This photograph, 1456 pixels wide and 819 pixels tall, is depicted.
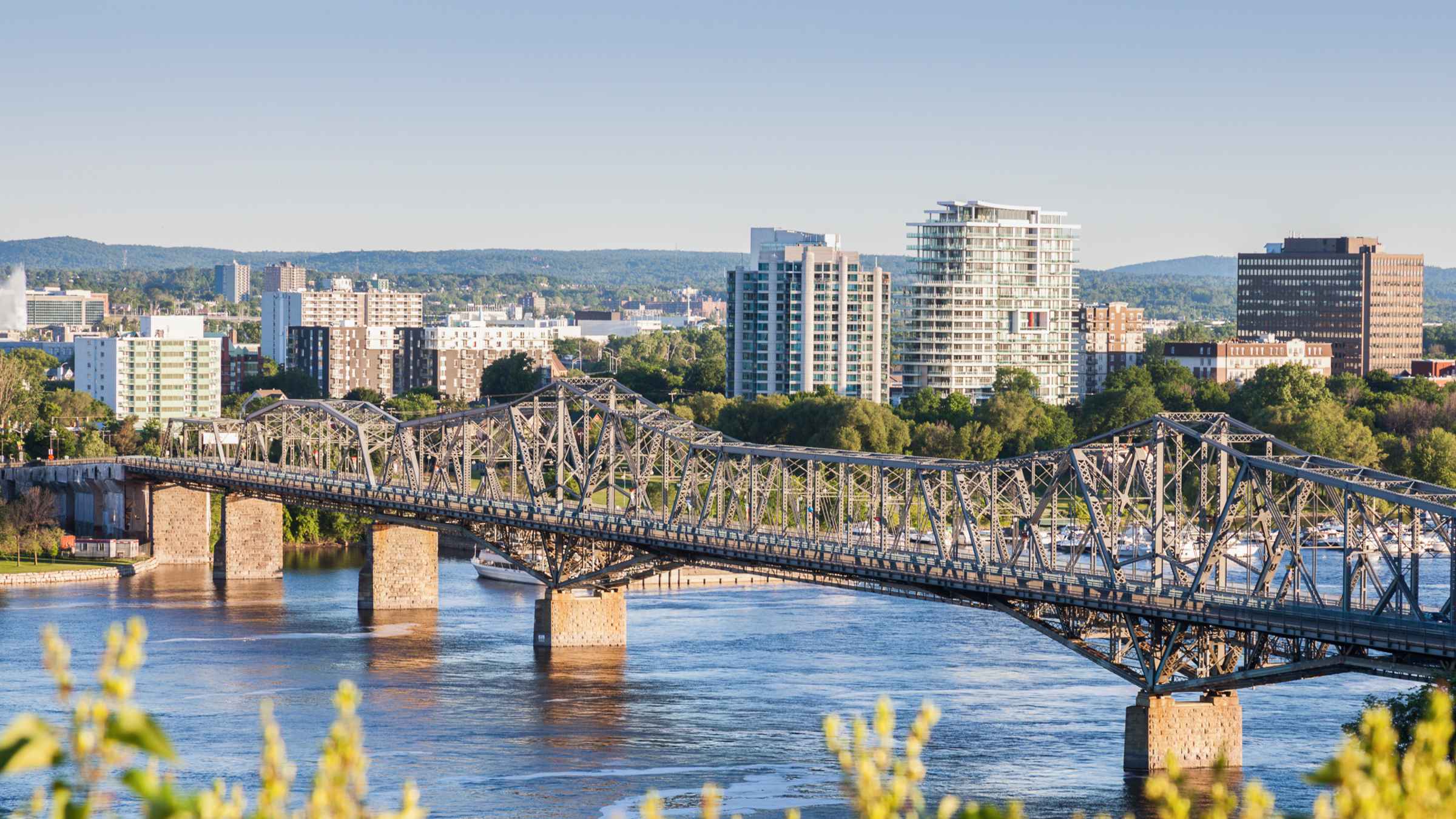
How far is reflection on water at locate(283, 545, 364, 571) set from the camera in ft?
420

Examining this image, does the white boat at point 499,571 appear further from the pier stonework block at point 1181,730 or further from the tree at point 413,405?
the pier stonework block at point 1181,730

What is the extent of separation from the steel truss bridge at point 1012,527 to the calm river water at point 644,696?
300 centimetres

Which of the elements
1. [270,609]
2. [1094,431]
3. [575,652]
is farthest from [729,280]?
[575,652]

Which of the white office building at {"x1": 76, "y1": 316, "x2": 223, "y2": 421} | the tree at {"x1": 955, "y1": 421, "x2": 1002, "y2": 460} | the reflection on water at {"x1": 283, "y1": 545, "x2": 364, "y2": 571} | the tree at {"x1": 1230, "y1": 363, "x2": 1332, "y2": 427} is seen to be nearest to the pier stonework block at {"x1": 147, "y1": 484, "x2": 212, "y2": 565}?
the reflection on water at {"x1": 283, "y1": 545, "x2": 364, "y2": 571}

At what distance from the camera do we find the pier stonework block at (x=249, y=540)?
396 ft

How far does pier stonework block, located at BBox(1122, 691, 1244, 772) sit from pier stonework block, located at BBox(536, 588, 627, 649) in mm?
32209

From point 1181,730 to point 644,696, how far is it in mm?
20556

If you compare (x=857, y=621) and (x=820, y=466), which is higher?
(x=820, y=466)

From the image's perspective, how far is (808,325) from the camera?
19188cm

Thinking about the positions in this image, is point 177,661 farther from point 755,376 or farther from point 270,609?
point 755,376

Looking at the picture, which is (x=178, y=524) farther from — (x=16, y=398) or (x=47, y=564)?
(x=16, y=398)

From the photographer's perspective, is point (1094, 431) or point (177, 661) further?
point (1094, 431)

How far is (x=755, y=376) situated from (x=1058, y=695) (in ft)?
395

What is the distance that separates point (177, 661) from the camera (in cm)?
8512
